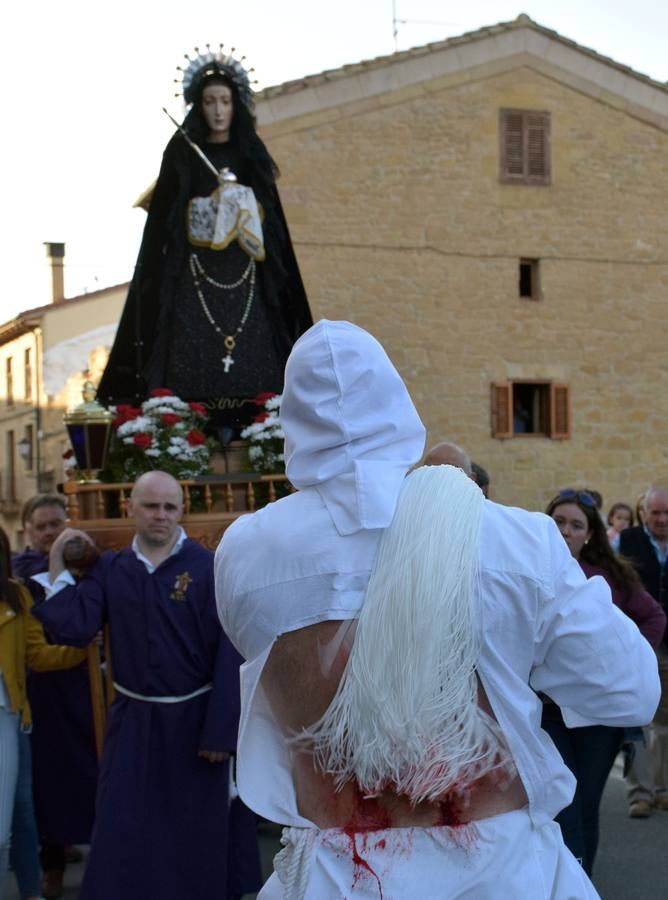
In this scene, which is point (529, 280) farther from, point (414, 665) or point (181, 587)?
point (414, 665)

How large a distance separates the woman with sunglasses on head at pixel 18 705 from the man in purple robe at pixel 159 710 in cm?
21

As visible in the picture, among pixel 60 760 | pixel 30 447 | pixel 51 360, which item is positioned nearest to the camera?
pixel 60 760

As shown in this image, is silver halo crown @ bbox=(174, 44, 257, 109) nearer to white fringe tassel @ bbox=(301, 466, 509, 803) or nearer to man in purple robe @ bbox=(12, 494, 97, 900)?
man in purple robe @ bbox=(12, 494, 97, 900)

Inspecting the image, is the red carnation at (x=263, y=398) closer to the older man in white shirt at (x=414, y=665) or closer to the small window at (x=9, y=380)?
the older man in white shirt at (x=414, y=665)

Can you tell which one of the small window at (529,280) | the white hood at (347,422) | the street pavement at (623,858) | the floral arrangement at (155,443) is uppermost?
the small window at (529,280)

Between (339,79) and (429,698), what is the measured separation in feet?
61.5

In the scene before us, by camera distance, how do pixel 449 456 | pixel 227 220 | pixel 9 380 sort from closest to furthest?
pixel 449 456 < pixel 227 220 < pixel 9 380

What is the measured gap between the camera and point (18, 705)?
5.59 meters

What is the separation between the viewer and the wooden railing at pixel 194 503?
7543 millimetres

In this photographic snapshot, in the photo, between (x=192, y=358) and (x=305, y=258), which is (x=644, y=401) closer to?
(x=305, y=258)

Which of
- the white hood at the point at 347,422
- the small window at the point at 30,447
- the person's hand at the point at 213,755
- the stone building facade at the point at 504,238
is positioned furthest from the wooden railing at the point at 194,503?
the small window at the point at 30,447

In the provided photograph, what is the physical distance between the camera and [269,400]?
29.9 ft

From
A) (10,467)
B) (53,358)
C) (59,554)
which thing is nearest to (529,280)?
(59,554)

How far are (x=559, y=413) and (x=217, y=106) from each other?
41.5 ft
